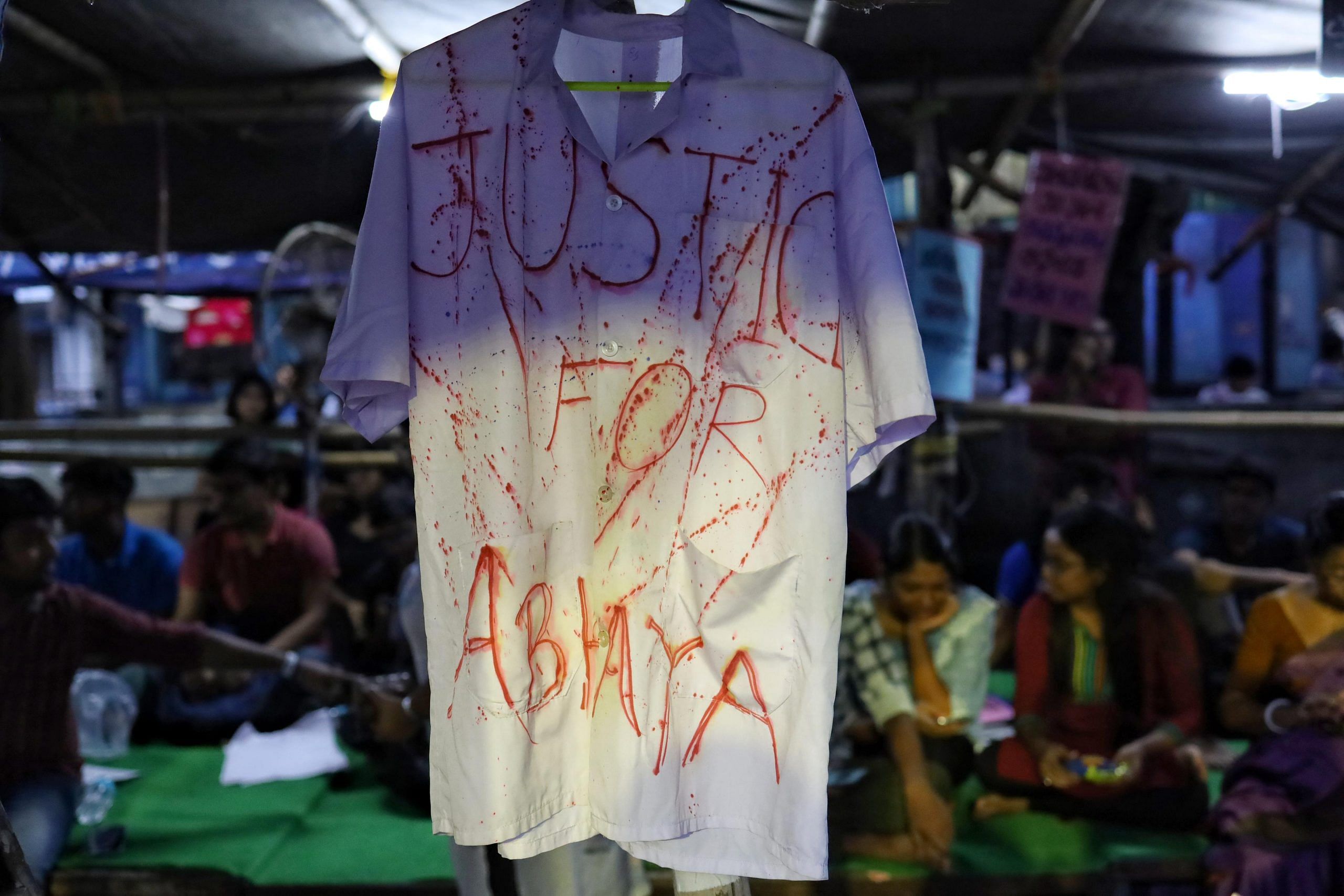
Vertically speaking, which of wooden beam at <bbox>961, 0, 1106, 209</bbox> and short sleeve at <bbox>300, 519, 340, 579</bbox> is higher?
wooden beam at <bbox>961, 0, 1106, 209</bbox>

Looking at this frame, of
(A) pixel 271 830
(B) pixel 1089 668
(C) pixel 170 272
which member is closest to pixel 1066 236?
(B) pixel 1089 668

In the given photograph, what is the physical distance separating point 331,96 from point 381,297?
2.99 m

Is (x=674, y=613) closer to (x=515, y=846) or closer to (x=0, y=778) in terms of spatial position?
(x=515, y=846)

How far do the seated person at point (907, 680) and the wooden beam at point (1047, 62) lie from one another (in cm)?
172

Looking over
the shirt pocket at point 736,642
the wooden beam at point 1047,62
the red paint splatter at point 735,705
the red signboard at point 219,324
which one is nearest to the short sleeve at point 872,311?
the shirt pocket at point 736,642

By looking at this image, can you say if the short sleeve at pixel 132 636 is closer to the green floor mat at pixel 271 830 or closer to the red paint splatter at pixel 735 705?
the green floor mat at pixel 271 830

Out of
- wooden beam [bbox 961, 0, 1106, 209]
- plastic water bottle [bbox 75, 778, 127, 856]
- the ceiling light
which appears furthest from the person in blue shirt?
the ceiling light

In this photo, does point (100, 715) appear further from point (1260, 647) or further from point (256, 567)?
point (1260, 647)

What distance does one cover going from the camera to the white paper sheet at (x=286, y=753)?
3893 mm

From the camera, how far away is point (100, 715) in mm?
4125

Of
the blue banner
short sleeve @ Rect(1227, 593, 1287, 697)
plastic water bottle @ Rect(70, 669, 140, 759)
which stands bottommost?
plastic water bottle @ Rect(70, 669, 140, 759)

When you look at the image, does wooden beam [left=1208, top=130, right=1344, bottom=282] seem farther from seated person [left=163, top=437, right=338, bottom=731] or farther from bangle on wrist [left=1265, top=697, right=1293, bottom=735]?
seated person [left=163, top=437, right=338, bottom=731]

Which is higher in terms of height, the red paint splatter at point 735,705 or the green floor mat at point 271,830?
the red paint splatter at point 735,705

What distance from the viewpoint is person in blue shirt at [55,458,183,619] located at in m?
4.30
